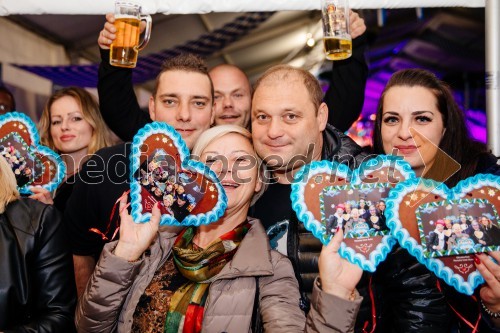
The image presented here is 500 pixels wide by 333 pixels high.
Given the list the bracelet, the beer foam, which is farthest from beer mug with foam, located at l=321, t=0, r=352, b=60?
the bracelet

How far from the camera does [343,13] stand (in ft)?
6.88

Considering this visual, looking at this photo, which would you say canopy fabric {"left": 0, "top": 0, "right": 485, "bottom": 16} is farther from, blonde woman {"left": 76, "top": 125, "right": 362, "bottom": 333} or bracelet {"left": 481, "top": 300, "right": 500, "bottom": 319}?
bracelet {"left": 481, "top": 300, "right": 500, "bottom": 319}

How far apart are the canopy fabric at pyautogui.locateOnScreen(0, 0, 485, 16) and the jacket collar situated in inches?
40.4

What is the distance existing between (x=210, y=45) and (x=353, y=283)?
4.60 meters

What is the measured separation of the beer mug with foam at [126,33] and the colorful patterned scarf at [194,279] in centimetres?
78

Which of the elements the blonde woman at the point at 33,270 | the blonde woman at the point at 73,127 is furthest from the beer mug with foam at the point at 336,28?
the blonde woman at the point at 73,127

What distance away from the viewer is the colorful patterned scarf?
1.74 metres

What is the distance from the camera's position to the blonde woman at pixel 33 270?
5.75 feet

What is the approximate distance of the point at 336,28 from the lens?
2074mm

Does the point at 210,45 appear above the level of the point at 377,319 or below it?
above

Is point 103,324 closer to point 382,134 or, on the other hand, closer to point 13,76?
point 382,134

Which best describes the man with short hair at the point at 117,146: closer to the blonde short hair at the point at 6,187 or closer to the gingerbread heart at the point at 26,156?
the gingerbread heart at the point at 26,156

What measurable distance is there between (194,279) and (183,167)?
406 millimetres

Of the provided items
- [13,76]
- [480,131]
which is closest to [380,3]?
[13,76]
